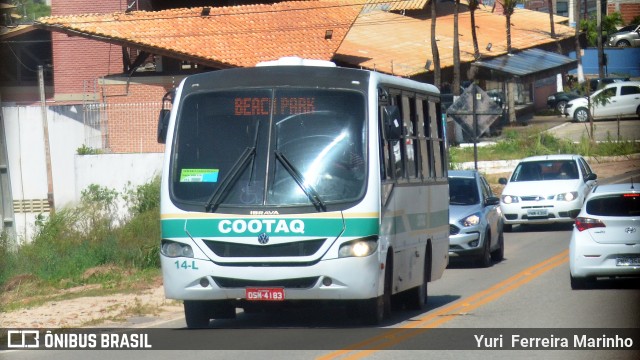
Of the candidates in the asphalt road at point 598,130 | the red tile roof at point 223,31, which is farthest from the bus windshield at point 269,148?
the asphalt road at point 598,130

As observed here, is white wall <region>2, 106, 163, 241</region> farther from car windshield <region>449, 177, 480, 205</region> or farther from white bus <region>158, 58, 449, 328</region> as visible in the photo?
white bus <region>158, 58, 449, 328</region>

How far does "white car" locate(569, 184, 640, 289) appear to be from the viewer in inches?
653

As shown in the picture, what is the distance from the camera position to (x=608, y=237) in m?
16.7

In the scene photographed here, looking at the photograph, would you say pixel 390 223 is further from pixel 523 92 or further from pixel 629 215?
pixel 523 92

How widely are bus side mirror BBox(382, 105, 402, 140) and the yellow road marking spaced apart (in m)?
2.24

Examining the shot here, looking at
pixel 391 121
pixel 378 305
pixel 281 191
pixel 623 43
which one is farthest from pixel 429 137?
pixel 623 43

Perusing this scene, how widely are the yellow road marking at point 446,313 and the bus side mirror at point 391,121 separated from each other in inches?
88.2

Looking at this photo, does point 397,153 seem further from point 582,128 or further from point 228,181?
point 582,128

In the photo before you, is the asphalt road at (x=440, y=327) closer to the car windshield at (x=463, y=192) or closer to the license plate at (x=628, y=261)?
the license plate at (x=628, y=261)

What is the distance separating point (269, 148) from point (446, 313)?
3.48 m

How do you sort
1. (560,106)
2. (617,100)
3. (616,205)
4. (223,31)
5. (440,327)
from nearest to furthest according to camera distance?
(440,327) → (616,205) → (223,31) → (617,100) → (560,106)

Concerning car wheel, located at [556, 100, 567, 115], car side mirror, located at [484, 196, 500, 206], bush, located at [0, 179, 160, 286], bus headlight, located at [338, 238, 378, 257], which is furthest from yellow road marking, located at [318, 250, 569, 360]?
car wheel, located at [556, 100, 567, 115]

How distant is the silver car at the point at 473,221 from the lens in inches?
868

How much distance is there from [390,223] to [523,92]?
5756cm
